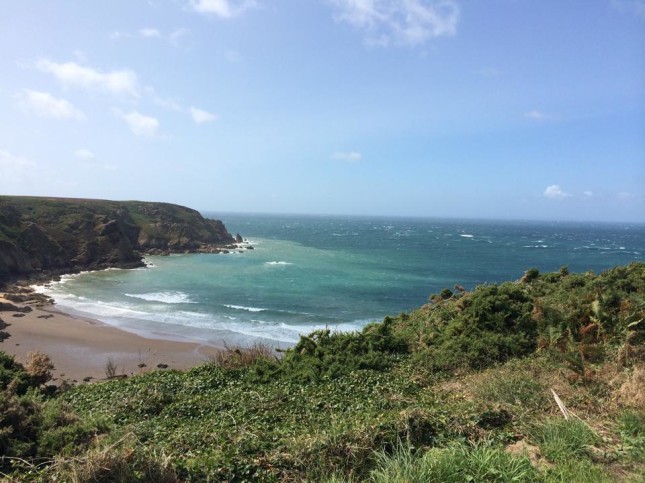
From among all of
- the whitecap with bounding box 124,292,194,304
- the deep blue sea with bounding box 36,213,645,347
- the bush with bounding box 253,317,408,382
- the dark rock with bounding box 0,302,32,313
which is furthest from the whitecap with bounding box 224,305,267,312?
the bush with bounding box 253,317,408,382

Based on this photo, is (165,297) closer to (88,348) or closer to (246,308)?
(246,308)

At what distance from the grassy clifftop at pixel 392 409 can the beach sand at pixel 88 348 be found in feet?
30.1

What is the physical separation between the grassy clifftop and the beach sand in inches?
361

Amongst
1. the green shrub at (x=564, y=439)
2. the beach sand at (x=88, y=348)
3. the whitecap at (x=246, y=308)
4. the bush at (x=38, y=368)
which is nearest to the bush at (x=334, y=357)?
the green shrub at (x=564, y=439)

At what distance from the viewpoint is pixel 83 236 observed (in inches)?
2303

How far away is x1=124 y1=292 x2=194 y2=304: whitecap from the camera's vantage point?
36.8 metres

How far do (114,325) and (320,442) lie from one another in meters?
26.8

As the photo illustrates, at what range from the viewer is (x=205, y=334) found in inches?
1072

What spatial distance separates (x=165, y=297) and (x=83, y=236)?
96.7 feet

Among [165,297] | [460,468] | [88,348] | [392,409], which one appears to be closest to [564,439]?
[460,468]

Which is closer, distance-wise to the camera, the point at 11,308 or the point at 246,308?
the point at 11,308

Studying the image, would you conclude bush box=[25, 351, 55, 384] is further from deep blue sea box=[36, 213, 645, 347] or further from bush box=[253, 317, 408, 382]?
deep blue sea box=[36, 213, 645, 347]

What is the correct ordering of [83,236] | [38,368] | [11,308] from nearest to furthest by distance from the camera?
[38,368], [11,308], [83,236]

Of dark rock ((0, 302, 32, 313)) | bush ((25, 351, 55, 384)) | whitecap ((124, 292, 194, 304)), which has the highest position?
bush ((25, 351, 55, 384))
